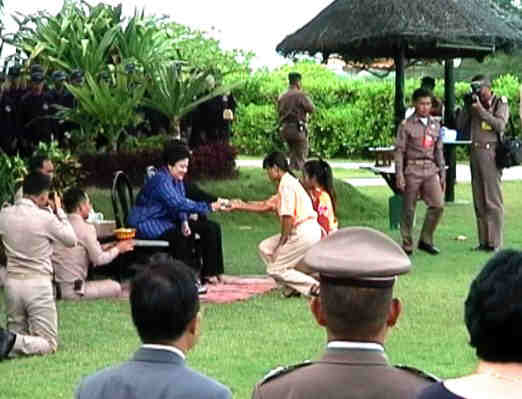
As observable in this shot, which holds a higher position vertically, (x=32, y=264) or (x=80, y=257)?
(x=32, y=264)

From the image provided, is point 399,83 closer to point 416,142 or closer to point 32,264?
point 416,142

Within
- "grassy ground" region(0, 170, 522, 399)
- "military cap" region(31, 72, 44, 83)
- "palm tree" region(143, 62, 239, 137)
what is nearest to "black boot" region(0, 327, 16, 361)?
"grassy ground" region(0, 170, 522, 399)

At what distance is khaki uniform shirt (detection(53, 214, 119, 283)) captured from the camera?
37.0 ft

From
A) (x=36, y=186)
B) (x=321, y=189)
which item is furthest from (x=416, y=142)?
(x=36, y=186)

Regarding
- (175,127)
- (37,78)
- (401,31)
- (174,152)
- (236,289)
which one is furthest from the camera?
(175,127)

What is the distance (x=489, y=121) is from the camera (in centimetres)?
1464

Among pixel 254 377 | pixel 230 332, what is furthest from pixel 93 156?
pixel 254 377

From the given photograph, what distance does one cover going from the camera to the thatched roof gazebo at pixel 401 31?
16.3 meters

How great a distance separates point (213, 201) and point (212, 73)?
22.0 ft

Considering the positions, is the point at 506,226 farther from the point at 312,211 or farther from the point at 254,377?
A: the point at 254,377

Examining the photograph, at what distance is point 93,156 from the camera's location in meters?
17.5

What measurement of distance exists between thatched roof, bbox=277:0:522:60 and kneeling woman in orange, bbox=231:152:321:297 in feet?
16.6

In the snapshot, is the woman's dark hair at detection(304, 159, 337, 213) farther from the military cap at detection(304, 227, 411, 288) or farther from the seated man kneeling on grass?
the military cap at detection(304, 227, 411, 288)

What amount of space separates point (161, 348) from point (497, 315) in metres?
1.40
